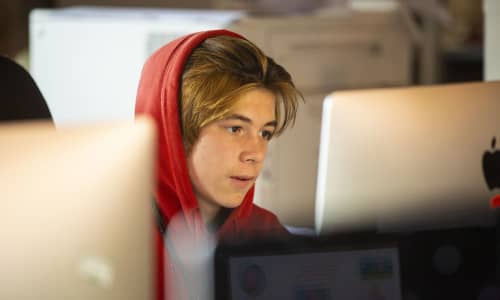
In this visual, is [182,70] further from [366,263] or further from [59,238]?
[59,238]

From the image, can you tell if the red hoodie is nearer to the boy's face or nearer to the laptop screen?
the boy's face

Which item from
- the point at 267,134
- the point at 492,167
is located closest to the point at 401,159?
the point at 492,167

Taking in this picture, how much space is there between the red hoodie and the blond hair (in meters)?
0.01

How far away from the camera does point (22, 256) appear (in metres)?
0.72

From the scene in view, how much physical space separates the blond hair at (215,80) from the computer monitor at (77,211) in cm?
42

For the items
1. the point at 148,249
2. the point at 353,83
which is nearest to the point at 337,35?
the point at 353,83

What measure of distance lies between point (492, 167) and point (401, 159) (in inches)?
5.6

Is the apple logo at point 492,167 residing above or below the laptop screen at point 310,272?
above

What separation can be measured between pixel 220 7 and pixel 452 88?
2.03 m

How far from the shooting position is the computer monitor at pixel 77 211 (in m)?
0.72

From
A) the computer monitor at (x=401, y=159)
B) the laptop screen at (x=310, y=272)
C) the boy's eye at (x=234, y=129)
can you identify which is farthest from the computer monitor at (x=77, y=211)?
the boy's eye at (x=234, y=129)

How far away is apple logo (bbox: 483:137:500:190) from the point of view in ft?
3.62

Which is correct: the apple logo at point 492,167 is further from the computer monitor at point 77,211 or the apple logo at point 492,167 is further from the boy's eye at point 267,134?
the computer monitor at point 77,211

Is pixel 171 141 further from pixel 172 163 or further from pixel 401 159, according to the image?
pixel 401 159
